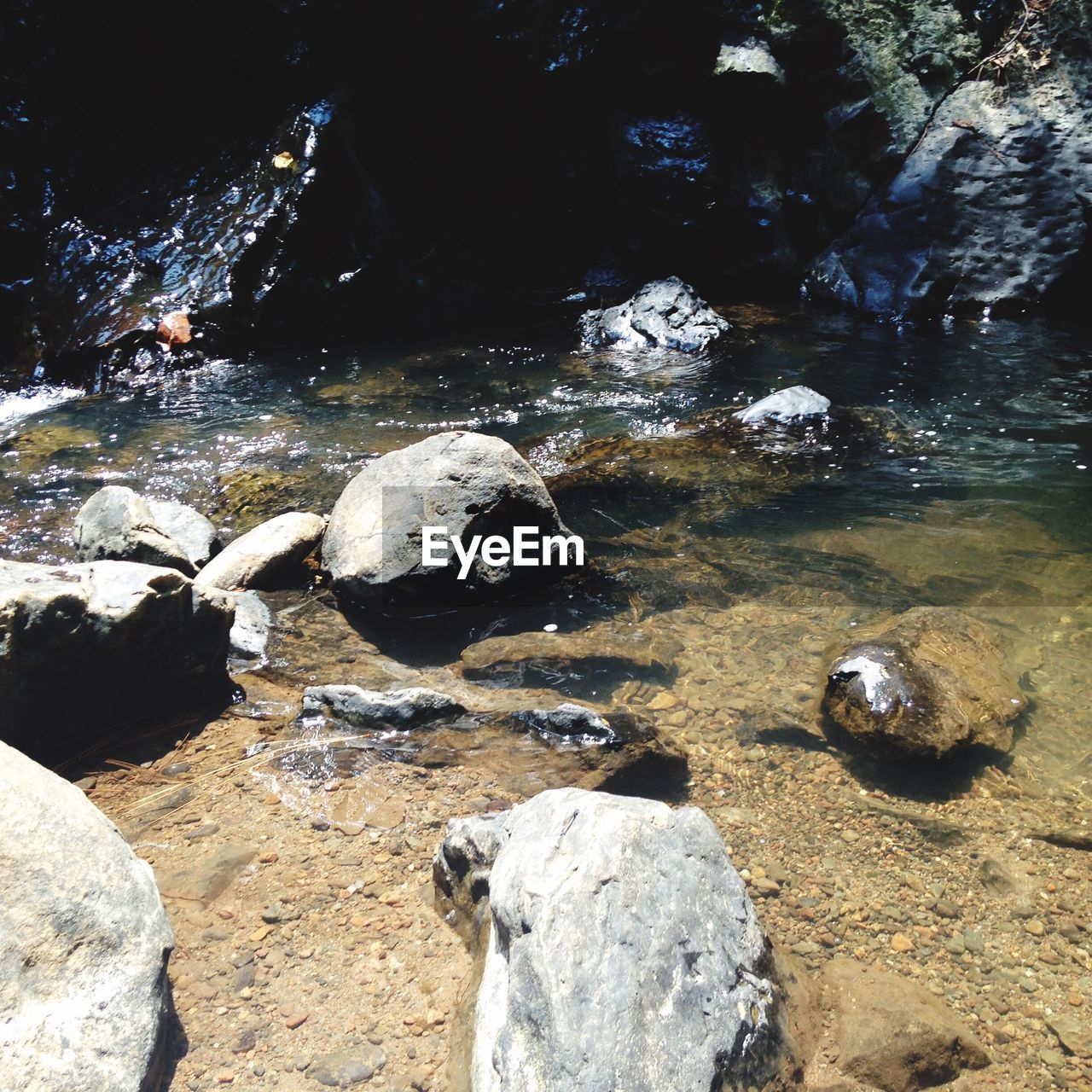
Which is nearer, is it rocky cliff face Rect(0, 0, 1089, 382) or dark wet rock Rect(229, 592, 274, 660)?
dark wet rock Rect(229, 592, 274, 660)

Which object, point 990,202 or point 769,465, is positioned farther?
point 990,202

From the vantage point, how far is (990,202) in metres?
9.08

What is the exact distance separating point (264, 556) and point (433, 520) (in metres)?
0.99

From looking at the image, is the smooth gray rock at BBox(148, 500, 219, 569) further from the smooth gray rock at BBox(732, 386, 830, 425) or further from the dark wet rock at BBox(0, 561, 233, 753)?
the smooth gray rock at BBox(732, 386, 830, 425)

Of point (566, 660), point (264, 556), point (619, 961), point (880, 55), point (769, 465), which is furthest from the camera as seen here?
point (880, 55)

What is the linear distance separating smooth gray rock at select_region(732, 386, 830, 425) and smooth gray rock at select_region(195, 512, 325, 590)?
3.29 metres

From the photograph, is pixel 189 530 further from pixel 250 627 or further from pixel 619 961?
pixel 619 961

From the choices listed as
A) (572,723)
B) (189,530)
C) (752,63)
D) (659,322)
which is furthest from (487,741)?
(752,63)

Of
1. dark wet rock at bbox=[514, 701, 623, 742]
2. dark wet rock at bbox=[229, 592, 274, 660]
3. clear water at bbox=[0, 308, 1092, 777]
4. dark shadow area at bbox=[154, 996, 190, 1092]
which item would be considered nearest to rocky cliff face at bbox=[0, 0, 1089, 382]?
clear water at bbox=[0, 308, 1092, 777]

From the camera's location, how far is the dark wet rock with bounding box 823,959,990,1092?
221 cm

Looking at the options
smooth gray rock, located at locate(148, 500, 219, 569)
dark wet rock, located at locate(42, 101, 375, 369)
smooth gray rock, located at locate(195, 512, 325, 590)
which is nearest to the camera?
smooth gray rock, located at locate(195, 512, 325, 590)

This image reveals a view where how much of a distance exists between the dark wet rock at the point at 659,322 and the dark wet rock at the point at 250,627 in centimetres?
508

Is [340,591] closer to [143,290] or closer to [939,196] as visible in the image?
[143,290]

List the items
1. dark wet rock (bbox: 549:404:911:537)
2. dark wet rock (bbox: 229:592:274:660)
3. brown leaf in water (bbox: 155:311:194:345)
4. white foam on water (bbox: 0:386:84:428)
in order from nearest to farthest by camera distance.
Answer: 1. dark wet rock (bbox: 229:592:274:660)
2. dark wet rock (bbox: 549:404:911:537)
3. white foam on water (bbox: 0:386:84:428)
4. brown leaf in water (bbox: 155:311:194:345)
